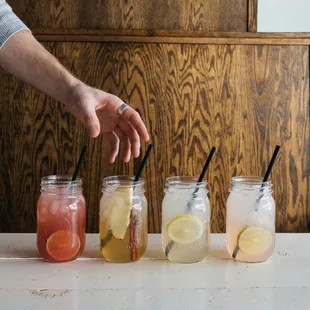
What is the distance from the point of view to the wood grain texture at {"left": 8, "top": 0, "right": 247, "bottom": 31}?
1.95m

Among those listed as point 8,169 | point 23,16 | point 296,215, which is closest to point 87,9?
point 23,16

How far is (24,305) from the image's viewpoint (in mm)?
1052

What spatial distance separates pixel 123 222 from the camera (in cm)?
127

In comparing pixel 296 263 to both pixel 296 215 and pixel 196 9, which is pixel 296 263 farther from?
pixel 196 9

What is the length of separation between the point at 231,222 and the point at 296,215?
0.83 m

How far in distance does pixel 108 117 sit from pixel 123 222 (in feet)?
1.24

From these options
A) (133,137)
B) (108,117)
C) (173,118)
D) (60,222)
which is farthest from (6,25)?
(173,118)

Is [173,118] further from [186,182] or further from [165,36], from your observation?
[186,182]

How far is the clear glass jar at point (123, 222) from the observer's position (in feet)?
4.18

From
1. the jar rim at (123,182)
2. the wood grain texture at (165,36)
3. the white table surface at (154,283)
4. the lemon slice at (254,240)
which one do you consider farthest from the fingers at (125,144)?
A: the wood grain texture at (165,36)

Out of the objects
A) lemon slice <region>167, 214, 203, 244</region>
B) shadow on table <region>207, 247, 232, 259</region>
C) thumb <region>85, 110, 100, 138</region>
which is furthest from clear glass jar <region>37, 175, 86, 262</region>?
shadow on table <region>207, 247, 232, 259</region>

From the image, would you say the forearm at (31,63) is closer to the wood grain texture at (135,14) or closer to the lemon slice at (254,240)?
the wood grain texture at (135,14)

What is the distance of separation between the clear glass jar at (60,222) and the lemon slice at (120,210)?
0.33ft

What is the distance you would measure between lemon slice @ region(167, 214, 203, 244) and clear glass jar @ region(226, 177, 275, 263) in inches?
4.2
